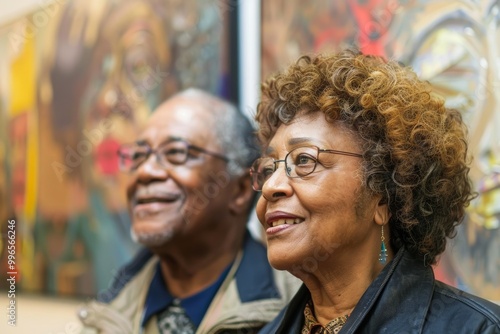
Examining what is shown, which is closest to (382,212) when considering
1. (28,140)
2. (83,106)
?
(83,106)

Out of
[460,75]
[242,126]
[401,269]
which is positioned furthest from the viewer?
[242,126]

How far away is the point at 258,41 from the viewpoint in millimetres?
2371

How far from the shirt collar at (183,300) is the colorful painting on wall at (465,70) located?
0.62m

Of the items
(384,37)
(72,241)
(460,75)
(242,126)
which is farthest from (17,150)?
(460,75)

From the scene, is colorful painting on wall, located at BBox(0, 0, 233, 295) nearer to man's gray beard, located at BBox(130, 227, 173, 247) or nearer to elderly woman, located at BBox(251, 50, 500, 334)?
man's gray beard, located at BBox(130, 227, 173, 247)

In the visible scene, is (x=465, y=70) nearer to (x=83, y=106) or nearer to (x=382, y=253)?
(x=382, y=253)

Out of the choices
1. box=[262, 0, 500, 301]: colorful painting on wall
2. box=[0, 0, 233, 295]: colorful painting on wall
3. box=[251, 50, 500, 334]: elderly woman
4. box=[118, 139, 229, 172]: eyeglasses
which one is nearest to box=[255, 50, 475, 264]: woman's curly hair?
box=[251, 50, 500, 334]: elderly woman

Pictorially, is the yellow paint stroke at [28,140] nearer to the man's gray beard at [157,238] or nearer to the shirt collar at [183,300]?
the shirt collar at [183,300]

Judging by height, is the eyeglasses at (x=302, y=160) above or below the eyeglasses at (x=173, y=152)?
below

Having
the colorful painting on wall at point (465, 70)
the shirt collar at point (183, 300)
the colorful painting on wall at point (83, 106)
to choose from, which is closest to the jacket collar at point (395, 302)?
the colorful painting on wall at point (465, 70)

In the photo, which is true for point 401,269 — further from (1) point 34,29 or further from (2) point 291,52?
(1) point 34,29

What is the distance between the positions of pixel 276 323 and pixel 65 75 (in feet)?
5.73

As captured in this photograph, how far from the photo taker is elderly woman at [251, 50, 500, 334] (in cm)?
136

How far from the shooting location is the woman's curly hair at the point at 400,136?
1.39m
